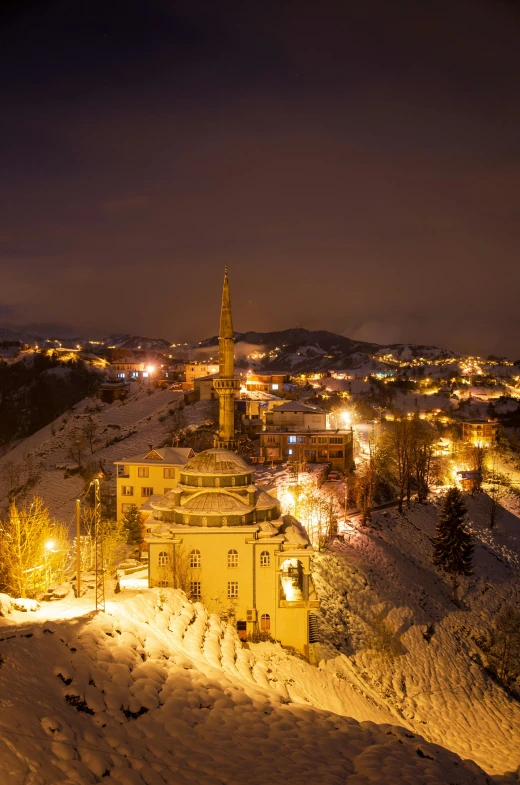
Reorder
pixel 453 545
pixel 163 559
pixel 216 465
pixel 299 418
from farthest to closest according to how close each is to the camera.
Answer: pixel 299 418
pixel 453 545
pixel 216 465
pixel 163 559

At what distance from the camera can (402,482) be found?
50625 millimetres

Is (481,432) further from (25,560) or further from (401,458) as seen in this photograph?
(25,560)

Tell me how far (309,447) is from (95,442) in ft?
91.6

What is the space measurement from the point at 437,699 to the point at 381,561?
1204 centimetres

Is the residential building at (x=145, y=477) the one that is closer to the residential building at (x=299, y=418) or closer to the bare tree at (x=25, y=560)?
the bare tree at (x=25, y=560)

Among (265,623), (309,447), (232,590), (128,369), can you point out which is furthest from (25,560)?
(128,369)

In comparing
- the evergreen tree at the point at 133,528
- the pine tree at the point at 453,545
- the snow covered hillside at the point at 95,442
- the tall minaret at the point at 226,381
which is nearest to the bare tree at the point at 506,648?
the pine tree at the point at 453,545

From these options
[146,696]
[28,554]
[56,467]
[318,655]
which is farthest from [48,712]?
[56,467]

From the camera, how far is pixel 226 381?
39.6m

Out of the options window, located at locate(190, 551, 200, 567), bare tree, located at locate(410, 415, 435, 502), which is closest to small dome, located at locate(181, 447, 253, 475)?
window, located at locate(190, 551, 200, 567)

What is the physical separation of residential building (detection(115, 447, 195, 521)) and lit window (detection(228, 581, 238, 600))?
54.3 ft

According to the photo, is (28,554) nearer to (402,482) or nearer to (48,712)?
(48,712)

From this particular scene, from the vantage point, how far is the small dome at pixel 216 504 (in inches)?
1045

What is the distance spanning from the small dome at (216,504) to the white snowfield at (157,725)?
8.59m
